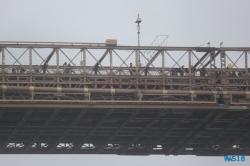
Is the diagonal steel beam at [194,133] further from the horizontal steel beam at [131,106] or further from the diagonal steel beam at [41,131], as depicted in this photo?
the diagonal steel beam at [41,131]

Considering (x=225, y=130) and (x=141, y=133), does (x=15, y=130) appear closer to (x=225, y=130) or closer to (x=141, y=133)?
(x=141, y=133)

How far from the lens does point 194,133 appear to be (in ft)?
345

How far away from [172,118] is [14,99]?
687 inches

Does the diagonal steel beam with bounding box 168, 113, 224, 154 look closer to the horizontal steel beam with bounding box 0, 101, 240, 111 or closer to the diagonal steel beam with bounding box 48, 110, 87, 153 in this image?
the horizontal steel beam with bounding box 0, 101, 240, 111

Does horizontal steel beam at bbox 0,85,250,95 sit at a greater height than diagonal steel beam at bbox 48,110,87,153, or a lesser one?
greater

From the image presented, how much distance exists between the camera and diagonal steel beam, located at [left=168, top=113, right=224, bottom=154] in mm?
98725

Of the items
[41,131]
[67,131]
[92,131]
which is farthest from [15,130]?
[92,131]

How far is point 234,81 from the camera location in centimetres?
9894

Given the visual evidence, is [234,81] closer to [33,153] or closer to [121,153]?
[121,153]

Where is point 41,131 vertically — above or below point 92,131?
above

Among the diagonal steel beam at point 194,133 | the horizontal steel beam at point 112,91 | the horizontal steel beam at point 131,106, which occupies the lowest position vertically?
the diagonal steel beam at point 194,133

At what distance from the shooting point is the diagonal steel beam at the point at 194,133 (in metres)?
98.7

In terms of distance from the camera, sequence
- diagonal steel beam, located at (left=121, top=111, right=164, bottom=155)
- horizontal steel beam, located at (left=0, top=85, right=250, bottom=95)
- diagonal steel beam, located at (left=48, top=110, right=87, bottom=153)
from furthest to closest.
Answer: diagonal steel beam, located at (left=121, top=111, right=164, bottom=155)
diagonal steel beam, located at (left=48, top=110, right=87, bottom=153)
horizontal steel beam, located at (left=0, top=85, right=250, bottom=95)

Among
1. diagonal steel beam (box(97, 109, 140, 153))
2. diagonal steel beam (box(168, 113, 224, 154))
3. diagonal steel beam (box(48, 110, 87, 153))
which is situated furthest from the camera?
diagonal steel beam (box(168, 113, 224, 154))
